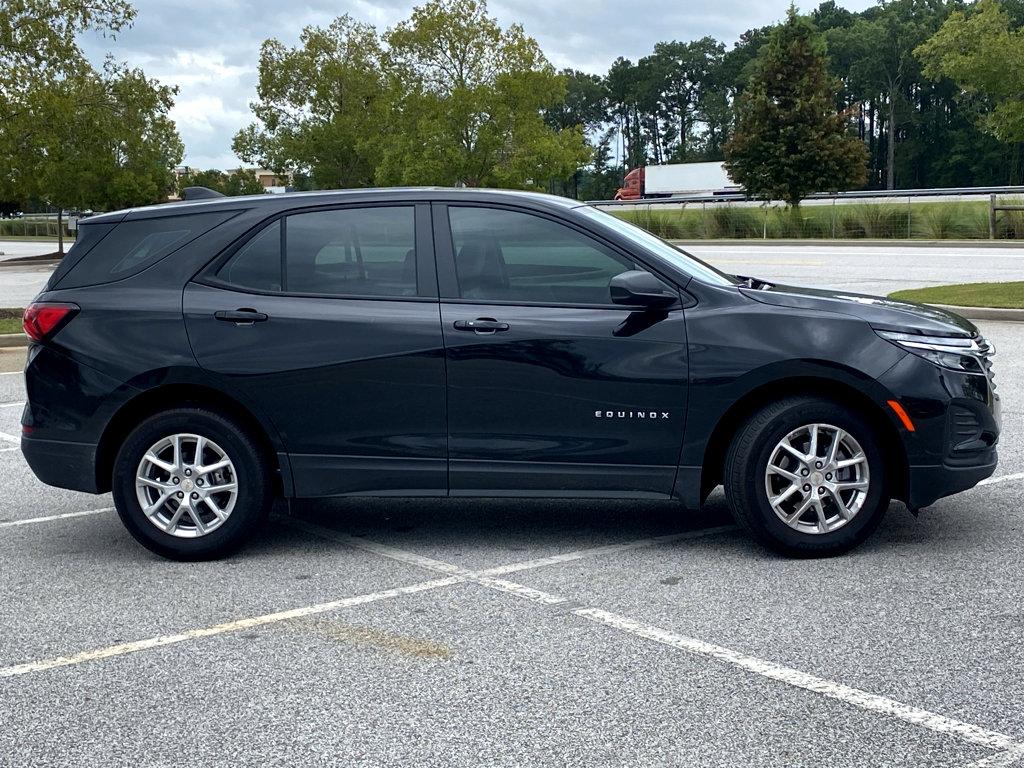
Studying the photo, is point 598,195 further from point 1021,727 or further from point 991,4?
point 1021,727

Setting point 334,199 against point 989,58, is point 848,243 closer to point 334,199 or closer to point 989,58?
point 989,58

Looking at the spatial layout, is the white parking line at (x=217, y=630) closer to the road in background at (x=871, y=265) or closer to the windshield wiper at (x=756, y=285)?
the windshield wiper at (x=756, y=285)

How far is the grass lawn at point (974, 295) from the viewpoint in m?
16.8

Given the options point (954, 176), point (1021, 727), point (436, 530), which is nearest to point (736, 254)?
point (436, 530)

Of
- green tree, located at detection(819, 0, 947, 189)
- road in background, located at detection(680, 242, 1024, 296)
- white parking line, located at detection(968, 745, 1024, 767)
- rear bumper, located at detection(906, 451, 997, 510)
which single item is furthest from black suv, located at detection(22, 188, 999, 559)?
green tree, located at detection(819, 0, 947, 189)

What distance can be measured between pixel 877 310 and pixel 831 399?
0.49m

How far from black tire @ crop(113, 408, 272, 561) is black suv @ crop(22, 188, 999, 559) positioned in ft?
0.03

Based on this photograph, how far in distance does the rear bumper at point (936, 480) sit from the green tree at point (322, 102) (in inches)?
1929

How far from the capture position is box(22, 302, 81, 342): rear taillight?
19.9ft

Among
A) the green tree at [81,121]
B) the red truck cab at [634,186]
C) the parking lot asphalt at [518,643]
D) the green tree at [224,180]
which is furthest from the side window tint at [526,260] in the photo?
the red truck cab at [634,186]

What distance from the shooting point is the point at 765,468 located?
5723 millimetres

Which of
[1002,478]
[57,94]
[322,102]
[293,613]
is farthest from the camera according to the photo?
[322,102]

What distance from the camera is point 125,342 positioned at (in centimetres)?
595

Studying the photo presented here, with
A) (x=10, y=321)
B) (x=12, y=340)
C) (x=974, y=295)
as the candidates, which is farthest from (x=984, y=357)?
(x=10, y=321)
